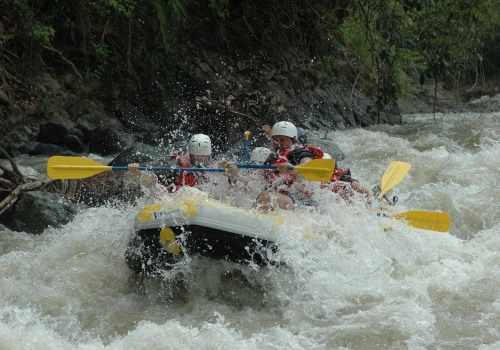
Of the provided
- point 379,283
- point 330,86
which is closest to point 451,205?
point 379,283

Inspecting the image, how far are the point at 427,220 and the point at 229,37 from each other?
761 centimetres

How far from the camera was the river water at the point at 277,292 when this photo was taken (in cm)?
433

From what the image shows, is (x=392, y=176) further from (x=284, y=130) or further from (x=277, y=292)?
(x=277, y=292)

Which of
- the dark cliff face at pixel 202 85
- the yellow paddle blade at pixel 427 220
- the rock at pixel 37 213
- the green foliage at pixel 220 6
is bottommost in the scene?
the dark cliff face at pixel 202 85

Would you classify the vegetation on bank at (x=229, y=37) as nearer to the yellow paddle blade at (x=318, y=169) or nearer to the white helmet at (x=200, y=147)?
the white helmet at (x=200, y=147)

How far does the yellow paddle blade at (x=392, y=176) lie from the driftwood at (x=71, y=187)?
2546 millimetres

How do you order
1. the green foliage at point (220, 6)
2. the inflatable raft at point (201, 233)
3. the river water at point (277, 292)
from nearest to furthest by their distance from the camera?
1. the river water at point (277, 292)
2. the inflatable raft at point (201, 233)
3. the green foliage at point (220, 6)

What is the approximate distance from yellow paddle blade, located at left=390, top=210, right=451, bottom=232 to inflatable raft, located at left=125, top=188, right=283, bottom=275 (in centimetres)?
148

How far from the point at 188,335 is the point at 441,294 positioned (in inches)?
69.1

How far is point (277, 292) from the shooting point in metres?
5.05

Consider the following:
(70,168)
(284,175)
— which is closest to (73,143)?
(70,168)

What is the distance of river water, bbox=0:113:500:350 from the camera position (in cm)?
433

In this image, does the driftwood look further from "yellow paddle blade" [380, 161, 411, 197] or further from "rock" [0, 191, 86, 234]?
"yellow paddle blade" [380, 161, 411, 197]

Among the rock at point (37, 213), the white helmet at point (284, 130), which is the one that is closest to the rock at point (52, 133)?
the rock at point (37, 213)
